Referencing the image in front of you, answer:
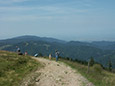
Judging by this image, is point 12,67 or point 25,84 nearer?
point 25,84

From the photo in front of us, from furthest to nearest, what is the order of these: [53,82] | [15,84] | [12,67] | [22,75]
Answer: [12,67]
[22,75]
[53,82]
[15,84]

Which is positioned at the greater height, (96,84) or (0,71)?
(0,71)

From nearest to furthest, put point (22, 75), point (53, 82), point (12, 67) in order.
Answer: point (53, 82), point (22, 75), point (12, 67)

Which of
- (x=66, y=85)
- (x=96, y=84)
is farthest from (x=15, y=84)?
(x=96, y=84)

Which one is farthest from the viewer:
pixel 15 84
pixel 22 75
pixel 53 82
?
pixel 22 75

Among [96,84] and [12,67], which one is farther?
[12,67]

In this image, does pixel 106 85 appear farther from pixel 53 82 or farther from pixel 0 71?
pixel 0 71

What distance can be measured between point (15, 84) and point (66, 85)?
5213mm

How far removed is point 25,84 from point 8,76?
114 inches

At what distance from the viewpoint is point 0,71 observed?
17828 millimetres

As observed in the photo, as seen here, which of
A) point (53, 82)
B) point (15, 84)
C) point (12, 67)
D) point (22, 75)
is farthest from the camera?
point (12, 67)

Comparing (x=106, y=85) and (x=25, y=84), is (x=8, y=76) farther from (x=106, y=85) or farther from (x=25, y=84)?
(x=106, y=85)

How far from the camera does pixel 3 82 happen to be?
606 inches

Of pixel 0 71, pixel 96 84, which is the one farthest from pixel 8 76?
pixel 96 84
